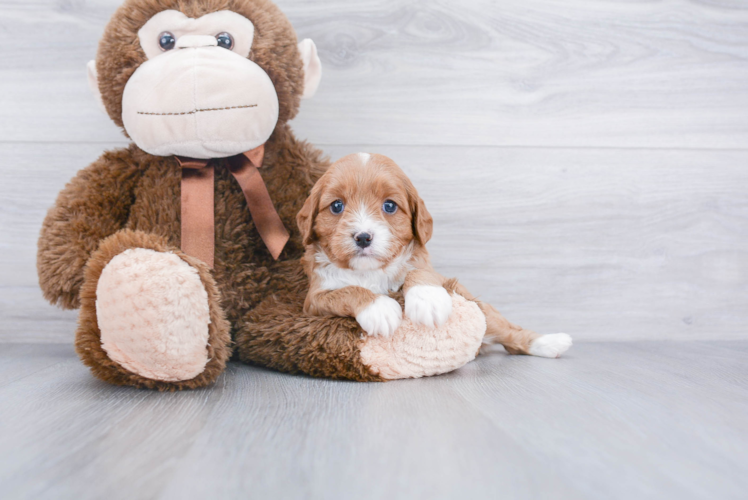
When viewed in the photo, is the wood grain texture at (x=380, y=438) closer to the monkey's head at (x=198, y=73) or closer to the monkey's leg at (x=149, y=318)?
the monkey's leg at (x=149, y=318)

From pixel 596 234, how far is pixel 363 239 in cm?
103

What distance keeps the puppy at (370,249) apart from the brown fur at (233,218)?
0.25ft

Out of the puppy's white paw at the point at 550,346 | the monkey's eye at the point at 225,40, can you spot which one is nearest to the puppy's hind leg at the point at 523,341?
the puppy's white paw at the point at 550,346

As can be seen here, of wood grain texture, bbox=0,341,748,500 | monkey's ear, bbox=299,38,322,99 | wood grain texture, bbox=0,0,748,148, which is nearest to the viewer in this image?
wood grain texture, bbox=0,341,748,500

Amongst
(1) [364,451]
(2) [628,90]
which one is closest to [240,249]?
(1) [364,451]

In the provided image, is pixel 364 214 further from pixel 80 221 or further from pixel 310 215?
pixel 80 221

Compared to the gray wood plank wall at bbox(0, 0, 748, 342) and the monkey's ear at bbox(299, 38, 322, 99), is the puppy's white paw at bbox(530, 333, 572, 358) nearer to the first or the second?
the gray wood plank wall at bbox(0, 0, 748, 342)

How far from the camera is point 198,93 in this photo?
44.3 inches

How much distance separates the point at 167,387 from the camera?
1.02 metres

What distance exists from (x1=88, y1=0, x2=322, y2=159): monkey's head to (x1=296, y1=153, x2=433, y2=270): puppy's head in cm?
25

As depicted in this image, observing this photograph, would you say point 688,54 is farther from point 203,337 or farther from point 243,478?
point 243,478

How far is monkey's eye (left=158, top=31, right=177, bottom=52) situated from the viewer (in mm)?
1201

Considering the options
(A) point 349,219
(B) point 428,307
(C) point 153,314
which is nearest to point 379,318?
(B) point 428,307

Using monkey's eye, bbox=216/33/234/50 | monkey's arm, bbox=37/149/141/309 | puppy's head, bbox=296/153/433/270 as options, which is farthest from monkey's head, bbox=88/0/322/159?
puppy's head, bbox=296/153/433/270
